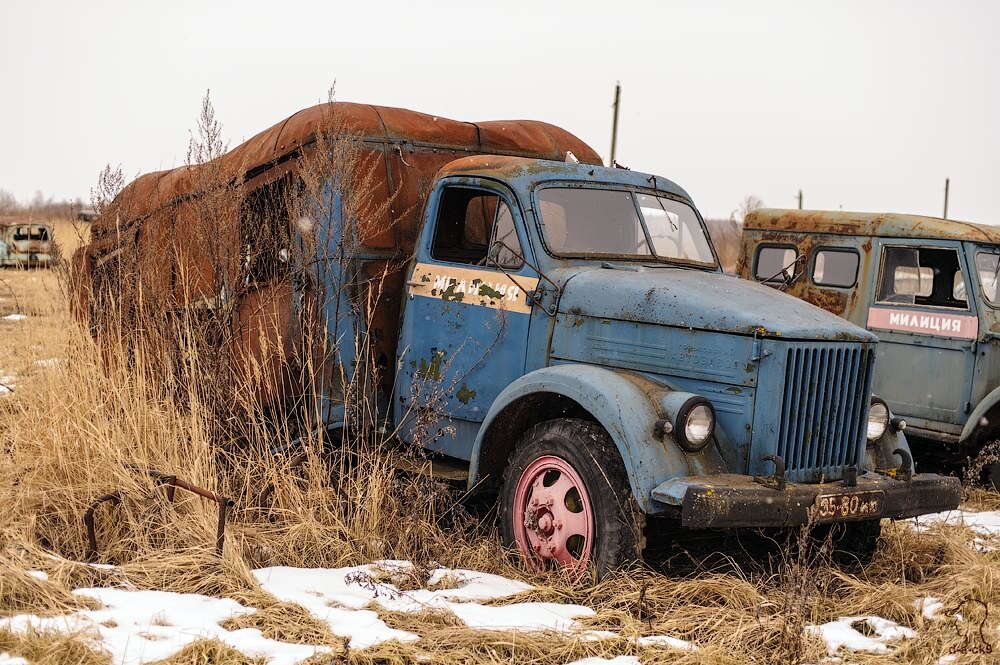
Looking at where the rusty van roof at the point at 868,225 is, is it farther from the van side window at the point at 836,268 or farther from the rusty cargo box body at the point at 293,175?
the rusty cargo box body at the point at 293,175

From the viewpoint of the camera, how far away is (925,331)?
338 inches

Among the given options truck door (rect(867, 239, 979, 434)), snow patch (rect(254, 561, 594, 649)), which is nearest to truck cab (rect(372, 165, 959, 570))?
snow patch (rect(254, 561, 594, 649))

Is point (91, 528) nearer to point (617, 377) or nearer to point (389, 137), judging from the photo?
point (617, 377)

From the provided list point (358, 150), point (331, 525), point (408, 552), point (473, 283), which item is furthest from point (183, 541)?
point (358, 150)

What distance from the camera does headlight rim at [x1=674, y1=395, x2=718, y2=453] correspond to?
4586mm

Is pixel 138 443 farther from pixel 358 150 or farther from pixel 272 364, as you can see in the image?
pixel 358 150

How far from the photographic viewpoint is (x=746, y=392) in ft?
15.6

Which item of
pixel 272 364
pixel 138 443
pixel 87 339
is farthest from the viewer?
pixel 87 339

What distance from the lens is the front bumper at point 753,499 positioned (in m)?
4.30

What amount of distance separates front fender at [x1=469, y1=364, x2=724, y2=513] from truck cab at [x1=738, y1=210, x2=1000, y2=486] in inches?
138

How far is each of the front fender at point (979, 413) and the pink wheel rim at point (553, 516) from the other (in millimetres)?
4457

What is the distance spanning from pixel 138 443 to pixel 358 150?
203 cm

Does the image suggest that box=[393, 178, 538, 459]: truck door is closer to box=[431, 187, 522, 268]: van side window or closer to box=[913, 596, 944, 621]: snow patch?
box=[431, 187, 522, 268]: van side window

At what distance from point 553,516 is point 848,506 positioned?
51.9 inches
